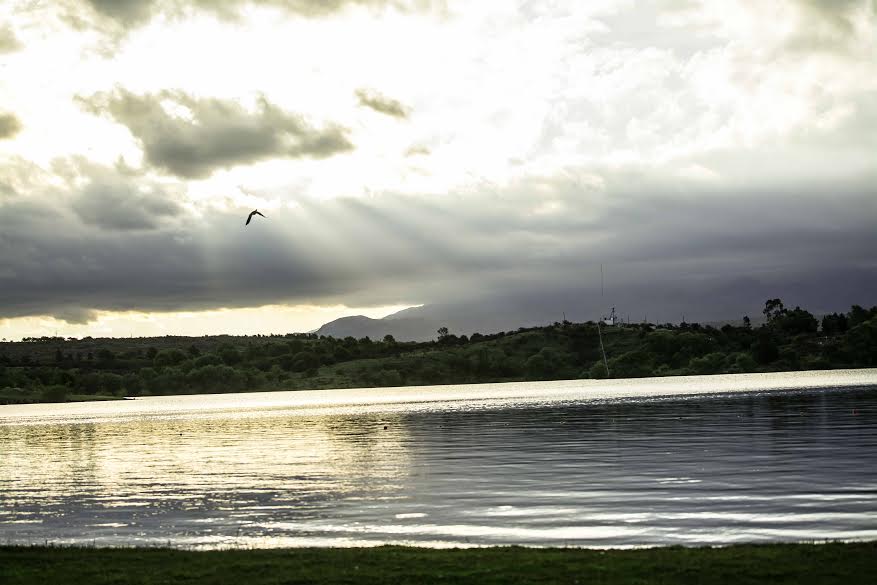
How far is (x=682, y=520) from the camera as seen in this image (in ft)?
123

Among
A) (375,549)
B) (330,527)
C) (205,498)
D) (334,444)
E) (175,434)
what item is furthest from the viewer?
(175,434)

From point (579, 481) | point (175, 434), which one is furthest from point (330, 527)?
point (175, 434)

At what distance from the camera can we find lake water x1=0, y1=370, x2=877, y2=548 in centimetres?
3662

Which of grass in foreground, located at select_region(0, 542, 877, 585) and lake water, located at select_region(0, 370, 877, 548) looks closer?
grass in foreground, located at select_region(0, 542, 877, 585)

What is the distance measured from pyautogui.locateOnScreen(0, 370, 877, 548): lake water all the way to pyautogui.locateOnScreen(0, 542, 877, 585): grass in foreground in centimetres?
448

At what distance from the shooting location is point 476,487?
51781 millimetres

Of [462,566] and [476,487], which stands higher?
[462,566]

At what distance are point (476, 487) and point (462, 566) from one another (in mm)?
24598

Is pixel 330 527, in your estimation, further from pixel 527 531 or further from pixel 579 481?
pixel 579 481

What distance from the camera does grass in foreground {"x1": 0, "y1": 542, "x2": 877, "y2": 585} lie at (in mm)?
25156

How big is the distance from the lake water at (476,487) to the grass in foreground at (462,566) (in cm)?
448

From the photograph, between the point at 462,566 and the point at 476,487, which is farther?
the point at 476,487

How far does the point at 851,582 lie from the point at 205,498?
36.7 m

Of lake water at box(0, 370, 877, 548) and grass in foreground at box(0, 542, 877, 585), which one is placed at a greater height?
grass in foreground at box(0, 542, 877, 585)
